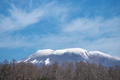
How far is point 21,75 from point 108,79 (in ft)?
84.7

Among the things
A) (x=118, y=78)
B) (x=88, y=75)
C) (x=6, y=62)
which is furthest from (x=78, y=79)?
(x=6, y=62)

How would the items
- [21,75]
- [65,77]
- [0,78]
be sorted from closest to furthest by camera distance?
Answer: 1. [0,78]
2. [21,75]
3. [65,77]

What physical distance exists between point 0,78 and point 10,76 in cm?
232

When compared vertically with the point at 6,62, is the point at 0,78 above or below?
below

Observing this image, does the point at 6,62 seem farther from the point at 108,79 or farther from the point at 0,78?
the point at 108,79

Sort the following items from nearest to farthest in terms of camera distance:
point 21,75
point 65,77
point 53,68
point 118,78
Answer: point 21,75
point 65,77
point 118,78
point 53,68

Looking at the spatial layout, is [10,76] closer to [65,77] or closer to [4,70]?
[4,70]

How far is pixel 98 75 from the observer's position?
4988 centimetres

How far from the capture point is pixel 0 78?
127 feet

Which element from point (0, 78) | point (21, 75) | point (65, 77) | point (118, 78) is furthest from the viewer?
point (118, 78)

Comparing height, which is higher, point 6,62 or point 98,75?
point 6,62

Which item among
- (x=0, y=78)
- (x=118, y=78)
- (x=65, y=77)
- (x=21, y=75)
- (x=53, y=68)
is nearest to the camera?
(x=0, y=78)

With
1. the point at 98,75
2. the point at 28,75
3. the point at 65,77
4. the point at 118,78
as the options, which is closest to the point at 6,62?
the point at 28,75

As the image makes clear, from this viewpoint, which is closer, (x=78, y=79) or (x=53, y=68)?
(x=78, y=79)
